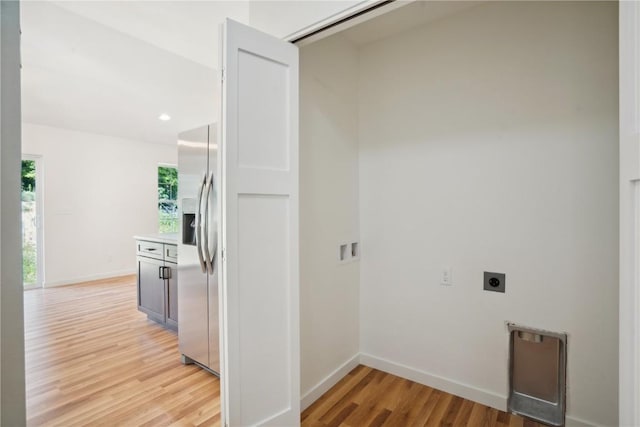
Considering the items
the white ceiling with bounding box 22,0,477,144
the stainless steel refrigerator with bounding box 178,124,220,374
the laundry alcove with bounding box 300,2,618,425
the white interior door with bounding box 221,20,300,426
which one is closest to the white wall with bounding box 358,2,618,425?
the laundry alcove with bounding box 300,2,618,425

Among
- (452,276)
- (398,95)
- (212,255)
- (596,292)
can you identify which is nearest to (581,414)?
(596,292)

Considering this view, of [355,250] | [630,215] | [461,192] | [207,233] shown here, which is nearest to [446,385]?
[355,250]

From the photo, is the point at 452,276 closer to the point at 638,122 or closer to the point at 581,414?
the point at 581,414

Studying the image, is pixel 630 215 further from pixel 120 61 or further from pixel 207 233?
pixel 120 61

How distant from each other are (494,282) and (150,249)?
10.9 feet

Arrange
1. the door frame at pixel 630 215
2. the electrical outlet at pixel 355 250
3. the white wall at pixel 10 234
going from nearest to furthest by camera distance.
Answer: the white wall at pixel 10 234
the door frame at pixel 630 215
the electrical outlet at pixel 355 250

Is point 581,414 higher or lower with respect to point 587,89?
lower

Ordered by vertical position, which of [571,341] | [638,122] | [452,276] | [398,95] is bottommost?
[571,341]

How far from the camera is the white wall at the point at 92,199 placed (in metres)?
5.18

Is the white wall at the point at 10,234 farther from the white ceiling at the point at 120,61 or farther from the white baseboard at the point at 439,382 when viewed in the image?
the white baseboard at the point at 439,382

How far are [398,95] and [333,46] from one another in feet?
1.99

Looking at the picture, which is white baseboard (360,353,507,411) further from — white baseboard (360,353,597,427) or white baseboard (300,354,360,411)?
white baseboard (300,354,360,411)

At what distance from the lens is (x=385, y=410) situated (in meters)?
1.99

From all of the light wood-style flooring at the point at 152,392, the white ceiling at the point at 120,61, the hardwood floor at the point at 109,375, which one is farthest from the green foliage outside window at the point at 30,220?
the light wood-style flooring at the point at 152,392
